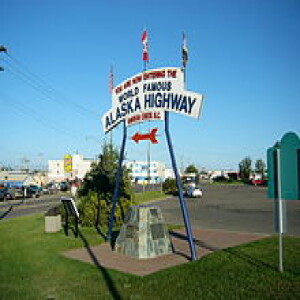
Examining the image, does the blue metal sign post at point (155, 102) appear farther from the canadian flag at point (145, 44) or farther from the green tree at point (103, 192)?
the green tree at point (103, 192)

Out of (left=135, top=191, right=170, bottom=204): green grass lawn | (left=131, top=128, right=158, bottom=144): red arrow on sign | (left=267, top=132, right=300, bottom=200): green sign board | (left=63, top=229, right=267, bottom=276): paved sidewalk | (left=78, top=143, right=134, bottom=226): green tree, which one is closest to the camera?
(left=267, top=132, right=300, bottom=200): green sign board

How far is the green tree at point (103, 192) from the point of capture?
51.3 feet

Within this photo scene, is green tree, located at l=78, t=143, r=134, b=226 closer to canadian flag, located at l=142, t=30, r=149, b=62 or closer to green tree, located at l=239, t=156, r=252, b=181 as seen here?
canadian flag, located at l=142, t=30, r=149, b=62

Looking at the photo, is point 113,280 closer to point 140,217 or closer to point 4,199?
point 140,217

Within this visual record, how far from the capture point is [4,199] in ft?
138

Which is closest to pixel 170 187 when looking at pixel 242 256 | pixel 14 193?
pixel 14 193

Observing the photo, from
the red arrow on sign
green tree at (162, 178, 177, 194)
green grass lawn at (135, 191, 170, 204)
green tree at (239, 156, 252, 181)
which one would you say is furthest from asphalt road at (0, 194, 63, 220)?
green tree at (239, 156, 252, 181)

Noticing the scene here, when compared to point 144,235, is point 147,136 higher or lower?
higher

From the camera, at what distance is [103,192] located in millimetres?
16859

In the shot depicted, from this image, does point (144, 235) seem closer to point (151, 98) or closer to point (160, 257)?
point (160, 257)

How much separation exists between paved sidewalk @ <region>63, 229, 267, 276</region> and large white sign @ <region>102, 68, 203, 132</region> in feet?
12.3

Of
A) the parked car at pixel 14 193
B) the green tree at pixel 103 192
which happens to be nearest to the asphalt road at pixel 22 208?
the green tree at pixel 103 192

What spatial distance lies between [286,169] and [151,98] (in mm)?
4495

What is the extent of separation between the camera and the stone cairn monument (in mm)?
9695
